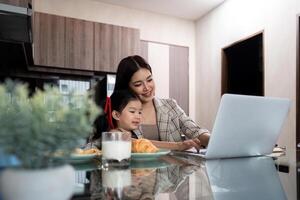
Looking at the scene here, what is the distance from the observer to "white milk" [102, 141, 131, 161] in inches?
31.2

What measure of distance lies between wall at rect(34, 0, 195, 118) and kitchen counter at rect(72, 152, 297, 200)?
2920 millimetres

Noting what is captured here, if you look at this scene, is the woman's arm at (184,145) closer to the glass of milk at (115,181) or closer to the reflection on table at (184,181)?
the reflection on table at (184,181)

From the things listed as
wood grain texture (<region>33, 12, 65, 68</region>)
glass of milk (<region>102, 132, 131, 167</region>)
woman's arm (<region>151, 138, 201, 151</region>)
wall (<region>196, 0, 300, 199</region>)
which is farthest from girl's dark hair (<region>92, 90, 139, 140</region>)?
wood grain texture (<region>33, 12, 65, 68</region>)

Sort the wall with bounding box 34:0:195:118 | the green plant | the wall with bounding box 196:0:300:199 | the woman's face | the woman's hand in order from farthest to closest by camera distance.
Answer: the wall with bounding box 34:0:195:118
the wall with bounding box 196:0:300:199
the woman's face
the woman's hand
the green plant

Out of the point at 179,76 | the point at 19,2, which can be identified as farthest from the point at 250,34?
the point at 19,2

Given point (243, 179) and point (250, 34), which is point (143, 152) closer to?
point (243, 179)

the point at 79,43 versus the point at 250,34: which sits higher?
the point at 250,34

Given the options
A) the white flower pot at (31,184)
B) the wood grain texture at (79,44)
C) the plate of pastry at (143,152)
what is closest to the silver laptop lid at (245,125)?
Result: the plate of pastry at (143,152)

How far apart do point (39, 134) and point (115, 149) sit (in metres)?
0.48

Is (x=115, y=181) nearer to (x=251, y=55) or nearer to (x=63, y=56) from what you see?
(x=63, y=56)

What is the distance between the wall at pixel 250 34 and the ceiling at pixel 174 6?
13 centimetres

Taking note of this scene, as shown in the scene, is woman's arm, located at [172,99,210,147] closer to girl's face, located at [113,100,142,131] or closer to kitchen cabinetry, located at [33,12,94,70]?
girl's face, located at [113,100,142,131]

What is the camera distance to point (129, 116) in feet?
4.64

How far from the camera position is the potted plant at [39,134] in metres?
0.32
